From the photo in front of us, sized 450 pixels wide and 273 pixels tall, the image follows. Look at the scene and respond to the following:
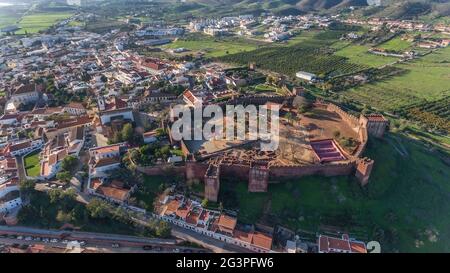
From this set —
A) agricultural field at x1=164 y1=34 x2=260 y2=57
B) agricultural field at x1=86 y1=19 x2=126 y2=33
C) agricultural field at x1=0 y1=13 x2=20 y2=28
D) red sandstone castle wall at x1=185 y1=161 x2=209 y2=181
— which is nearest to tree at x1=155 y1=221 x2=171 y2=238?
red sandstone castle wall at x1=185 y1=161 x2=209 y2=181

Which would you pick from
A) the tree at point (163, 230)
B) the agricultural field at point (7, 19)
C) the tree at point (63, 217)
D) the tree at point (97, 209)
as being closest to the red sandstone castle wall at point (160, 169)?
the tree at point (97, 209)

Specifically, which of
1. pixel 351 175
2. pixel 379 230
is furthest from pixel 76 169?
pixel 379 230

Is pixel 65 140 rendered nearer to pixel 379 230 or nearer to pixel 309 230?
pixel 309 230

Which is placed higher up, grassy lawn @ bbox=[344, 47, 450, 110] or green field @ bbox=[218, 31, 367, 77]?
green field @ bbox=[218, 31, 367, 77]

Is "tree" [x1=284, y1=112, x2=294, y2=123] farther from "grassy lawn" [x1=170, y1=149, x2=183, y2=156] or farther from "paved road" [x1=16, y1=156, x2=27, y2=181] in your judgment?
"paved road" [x1=16, y1=156, x2=27, y2=181]

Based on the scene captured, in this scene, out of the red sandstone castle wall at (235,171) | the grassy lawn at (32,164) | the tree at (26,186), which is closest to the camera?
the tree at (26,186)

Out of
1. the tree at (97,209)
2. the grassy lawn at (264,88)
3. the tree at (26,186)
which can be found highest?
the grassy lawn at (264,88)

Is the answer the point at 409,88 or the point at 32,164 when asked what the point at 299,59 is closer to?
the point at 409,88

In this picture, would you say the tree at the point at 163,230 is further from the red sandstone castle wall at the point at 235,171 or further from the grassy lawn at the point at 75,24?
the grassy lawn at the point at 75,24
